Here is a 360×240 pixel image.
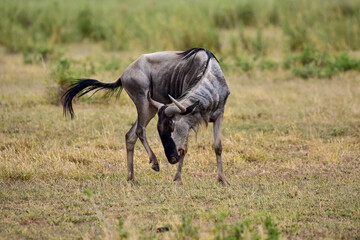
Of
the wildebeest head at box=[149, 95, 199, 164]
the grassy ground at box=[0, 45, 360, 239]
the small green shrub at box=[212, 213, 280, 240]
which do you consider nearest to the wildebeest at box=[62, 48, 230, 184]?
the wildebeest head at box=[149, 95, 199, 164]

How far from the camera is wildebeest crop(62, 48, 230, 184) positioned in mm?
5832

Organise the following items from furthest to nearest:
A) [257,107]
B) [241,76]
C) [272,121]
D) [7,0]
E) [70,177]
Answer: [7,0], [241,76], [257,107], [272,121], [70,177]

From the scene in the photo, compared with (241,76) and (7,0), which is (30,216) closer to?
(241,76)

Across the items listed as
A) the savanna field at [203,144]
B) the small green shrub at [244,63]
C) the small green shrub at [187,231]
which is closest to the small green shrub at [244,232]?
the savanna field at [203,144]

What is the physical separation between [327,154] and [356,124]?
1851 millimetres

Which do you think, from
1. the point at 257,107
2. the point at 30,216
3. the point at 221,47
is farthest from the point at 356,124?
the point at 221,47

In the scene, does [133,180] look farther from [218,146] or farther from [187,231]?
[187,231]

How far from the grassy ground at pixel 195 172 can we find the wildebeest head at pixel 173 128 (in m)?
0.42

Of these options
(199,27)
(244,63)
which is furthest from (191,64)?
(199,27)

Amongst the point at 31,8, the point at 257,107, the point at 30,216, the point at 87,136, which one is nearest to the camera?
the point at 30,216

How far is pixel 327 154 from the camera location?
7.21 metres

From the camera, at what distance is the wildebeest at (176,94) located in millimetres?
5832

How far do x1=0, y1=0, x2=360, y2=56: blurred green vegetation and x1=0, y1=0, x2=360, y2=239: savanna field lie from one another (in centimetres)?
6

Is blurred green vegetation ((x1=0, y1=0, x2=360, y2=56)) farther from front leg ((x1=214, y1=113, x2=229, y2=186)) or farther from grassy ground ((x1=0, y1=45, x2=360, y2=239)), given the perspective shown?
front leg ((x1=214, y1=113, x2=229, y2=186))
